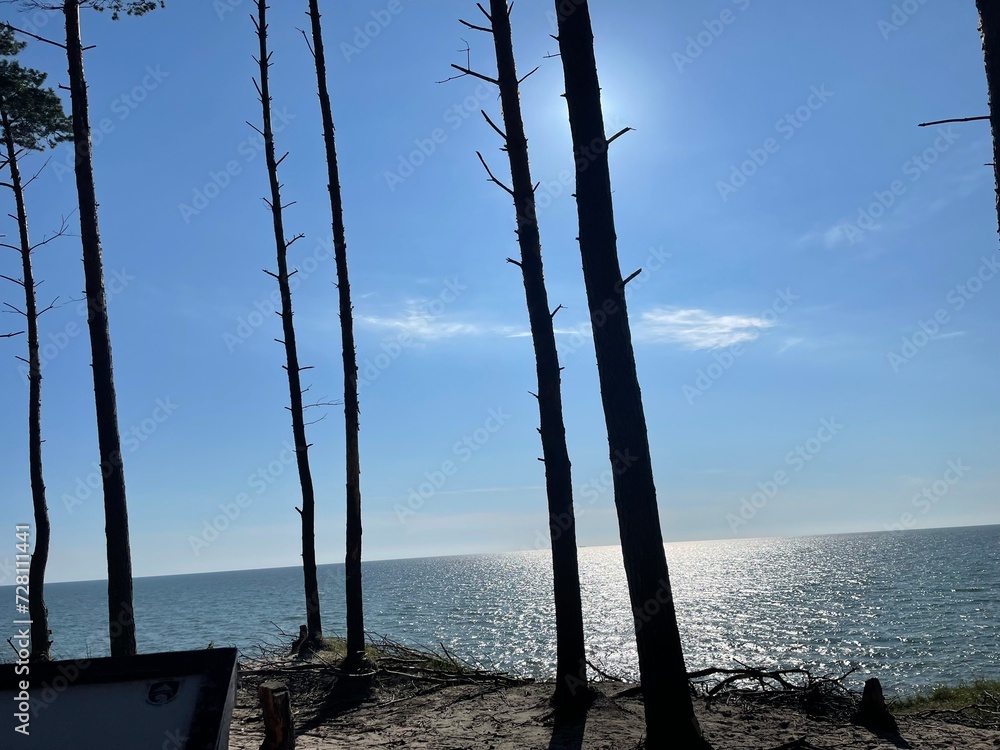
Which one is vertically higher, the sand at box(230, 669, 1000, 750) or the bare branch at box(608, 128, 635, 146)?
the bare branch at box(608, 128, 635, 146)

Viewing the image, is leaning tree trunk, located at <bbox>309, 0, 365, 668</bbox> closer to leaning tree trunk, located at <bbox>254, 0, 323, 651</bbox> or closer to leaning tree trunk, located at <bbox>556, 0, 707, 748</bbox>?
leaning tree trunk, located at <bbox>254, 0, 323, 651</bbox>

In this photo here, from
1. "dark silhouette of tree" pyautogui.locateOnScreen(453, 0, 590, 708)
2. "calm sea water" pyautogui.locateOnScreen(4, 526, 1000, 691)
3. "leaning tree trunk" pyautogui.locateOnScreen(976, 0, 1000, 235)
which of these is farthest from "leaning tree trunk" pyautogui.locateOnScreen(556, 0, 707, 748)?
"calm sea water" pyautogui.locateOnScreen(4, 526, 1000, 691)

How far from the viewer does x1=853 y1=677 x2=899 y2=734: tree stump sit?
755 cm

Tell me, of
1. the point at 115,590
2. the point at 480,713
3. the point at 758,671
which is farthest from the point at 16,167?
the point at 758,671

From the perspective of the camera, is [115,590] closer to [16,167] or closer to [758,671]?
[758,671]

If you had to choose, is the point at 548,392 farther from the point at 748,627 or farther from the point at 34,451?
the point at 748,627

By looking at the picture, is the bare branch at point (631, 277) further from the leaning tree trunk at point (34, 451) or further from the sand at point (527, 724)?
the leaning tree trunk at point (34, 451)

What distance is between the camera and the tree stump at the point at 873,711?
7.55 metres

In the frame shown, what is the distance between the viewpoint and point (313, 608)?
14.1m

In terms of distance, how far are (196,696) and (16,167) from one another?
582 inches

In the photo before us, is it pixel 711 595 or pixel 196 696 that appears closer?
pixel 196 696

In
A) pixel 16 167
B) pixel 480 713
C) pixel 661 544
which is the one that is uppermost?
pixel 16 167

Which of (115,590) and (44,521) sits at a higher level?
(44,521)

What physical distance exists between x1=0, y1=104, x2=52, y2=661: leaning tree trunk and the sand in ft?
21.6
